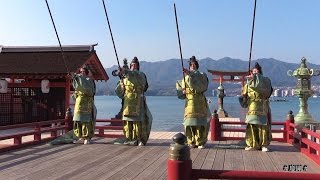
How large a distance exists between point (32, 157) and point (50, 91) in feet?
37.2

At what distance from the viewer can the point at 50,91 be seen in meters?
19.7

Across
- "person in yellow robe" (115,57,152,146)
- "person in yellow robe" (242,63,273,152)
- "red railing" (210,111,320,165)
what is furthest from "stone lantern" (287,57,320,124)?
"person in yellow robe" (115,57,152,146)

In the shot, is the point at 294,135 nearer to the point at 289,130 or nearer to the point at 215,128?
the point at 289,130

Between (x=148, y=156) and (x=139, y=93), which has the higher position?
(x=139, y=93)

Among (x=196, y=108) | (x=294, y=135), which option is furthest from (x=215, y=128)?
(x=294, y=135)

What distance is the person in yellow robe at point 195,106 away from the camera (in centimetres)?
1014

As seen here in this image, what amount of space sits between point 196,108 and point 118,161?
2.76m

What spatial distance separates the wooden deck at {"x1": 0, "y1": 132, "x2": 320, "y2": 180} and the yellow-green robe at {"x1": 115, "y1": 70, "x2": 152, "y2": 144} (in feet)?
1.48

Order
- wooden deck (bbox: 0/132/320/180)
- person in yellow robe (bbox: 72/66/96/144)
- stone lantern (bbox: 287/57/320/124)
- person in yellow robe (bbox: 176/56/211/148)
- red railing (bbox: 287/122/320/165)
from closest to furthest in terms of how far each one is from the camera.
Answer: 1. wooden deck (bbox: 0/132/320/180)
2. red railing (bbox: 287/122/320/165)
3. person in yellow robe (bbox: 176/56/211/148)
4. person in yellow robe (bbox: 72/66/96/144)
5. stone lantern (bbox: 287/57/320/124)

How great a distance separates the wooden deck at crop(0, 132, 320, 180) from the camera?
22.9ft

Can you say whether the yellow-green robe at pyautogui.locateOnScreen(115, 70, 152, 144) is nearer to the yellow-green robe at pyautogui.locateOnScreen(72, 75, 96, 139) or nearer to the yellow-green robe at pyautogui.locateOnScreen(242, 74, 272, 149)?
the yellow-green robe at pyautogui.locateOnScreen(72, 75, 96, 139)

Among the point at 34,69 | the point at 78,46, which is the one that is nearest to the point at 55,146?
the point at 34,69

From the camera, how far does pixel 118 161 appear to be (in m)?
8.24

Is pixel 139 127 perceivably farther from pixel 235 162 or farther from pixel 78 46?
pixel 78 46
